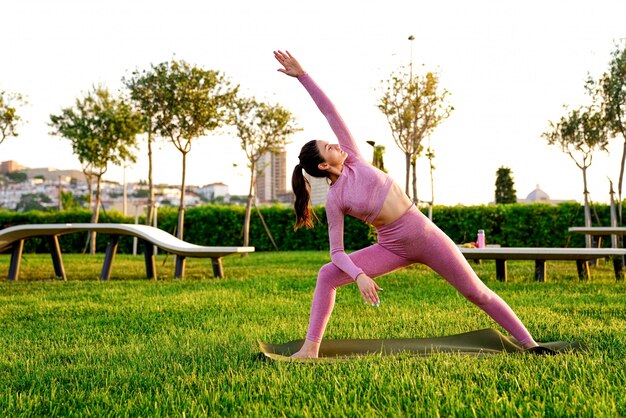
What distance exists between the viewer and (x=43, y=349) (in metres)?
4.29

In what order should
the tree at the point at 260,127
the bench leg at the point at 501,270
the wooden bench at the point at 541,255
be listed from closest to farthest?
the wooden bench at the point at 541,255 → the bench leg at the point at 501,270 → the tree at the point at 260,127

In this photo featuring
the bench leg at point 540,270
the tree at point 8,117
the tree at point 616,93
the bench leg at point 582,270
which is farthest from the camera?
the tree at point 8,117

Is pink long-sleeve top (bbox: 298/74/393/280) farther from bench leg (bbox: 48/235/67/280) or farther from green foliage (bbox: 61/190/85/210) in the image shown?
green foliage (bbox: 61/190/85/210)

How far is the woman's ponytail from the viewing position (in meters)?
3.75

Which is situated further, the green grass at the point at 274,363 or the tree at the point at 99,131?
the tree at the point at 99,131

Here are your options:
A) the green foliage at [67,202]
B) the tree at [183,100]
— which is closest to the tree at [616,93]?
the tree at [183,100]

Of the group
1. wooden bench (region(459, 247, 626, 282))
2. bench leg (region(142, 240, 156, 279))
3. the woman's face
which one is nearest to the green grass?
wooden bench (region(459, 247, 626, 282))

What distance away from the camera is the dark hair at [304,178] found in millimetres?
3602

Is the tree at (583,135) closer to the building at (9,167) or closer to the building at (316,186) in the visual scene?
the building at (316,186)

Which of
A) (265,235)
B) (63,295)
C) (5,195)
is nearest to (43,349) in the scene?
(63,295)

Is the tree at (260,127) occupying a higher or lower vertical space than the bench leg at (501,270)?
higher

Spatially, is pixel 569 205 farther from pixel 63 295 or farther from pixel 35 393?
pixel 35 393

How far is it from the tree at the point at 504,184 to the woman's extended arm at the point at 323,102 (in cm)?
3414

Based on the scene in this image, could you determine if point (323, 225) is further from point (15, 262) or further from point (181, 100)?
point (15, 262)
